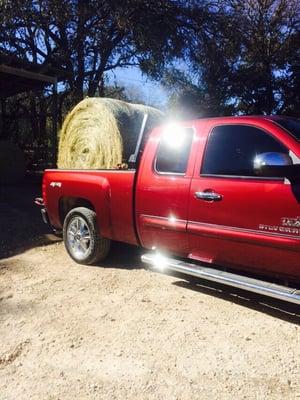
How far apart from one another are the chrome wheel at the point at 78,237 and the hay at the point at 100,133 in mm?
1517

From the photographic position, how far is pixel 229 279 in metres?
4.76

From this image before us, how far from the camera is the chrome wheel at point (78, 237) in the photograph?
6.55 m

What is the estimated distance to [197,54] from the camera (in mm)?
17109

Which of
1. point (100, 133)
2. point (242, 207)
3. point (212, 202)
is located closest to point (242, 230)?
point (242, 207)

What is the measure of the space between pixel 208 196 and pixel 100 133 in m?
3.65

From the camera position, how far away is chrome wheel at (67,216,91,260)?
655 cm

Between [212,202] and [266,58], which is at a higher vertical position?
[266,58]

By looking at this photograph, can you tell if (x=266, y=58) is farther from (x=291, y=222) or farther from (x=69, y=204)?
(x=291, y=222)

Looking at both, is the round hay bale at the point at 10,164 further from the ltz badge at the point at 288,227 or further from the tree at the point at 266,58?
the ltz badge at the point at 288,227

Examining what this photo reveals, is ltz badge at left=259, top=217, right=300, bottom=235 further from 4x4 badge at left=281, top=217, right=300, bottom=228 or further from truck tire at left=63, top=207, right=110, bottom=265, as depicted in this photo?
truck tire at left=63, top=207, right=110, bottom=265

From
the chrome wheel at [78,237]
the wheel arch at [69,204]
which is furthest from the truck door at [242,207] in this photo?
the wheel arch at [69,204]

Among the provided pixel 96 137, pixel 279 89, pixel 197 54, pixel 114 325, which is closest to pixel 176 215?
pixel 114 325

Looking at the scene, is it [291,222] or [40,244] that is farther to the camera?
[40,244]

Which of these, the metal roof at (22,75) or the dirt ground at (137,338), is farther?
the metal roof at (22,75)
